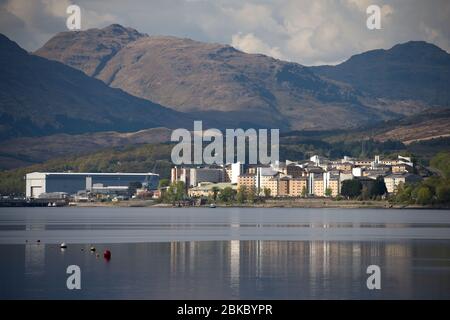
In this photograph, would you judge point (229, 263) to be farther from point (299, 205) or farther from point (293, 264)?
point (299, 205)

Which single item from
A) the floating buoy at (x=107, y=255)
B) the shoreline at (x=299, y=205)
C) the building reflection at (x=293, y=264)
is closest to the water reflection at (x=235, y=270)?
the building reflection at (x=293, y=264)

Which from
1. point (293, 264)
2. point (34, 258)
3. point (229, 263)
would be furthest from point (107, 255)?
point (293, 264)

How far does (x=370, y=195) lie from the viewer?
17225 cm

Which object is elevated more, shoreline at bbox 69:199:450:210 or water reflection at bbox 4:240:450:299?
shoreline at bbox 69:199:450:210

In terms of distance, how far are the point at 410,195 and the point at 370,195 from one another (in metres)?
14.0

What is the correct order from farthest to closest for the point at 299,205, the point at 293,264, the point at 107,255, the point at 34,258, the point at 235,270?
the point at 299,205 → the point at 107,255 → the point at 34,258 → the point at 293,264 → the point at 235,270

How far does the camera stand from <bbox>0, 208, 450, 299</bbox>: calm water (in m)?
44.7

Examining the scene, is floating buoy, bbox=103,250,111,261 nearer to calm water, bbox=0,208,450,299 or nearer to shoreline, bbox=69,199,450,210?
calm water, bbox=0,208,450,299

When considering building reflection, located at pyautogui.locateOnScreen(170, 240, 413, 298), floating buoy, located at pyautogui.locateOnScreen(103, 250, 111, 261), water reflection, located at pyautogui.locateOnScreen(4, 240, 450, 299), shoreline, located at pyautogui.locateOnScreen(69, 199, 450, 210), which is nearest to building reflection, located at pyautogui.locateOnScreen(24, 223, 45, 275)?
water reflection, located at pyautogui.locateOnScreen(4, 240, 450, 299)

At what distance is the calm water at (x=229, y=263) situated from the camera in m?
44.7

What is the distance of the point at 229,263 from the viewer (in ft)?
185

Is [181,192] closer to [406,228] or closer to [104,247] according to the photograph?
[406,228]

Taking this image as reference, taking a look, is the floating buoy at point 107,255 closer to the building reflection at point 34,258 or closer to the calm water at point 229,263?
the calm water at point 229,263
